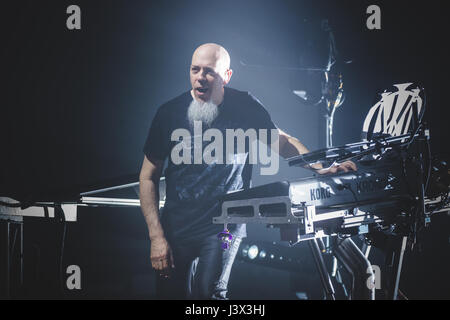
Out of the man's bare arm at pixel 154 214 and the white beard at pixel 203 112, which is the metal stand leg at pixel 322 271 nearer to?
the man's bare arm at pixel 154 214

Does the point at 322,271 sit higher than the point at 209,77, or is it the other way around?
the point at 209,77

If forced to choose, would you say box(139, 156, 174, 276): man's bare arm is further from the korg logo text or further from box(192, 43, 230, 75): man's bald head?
the korg logo text

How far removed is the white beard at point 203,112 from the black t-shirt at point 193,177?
0.02 metres

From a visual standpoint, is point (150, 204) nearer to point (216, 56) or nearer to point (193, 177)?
point (193, 177)

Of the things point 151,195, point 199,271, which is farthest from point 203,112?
point 199,271

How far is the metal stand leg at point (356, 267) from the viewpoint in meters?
1.42

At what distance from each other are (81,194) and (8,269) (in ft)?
1.79

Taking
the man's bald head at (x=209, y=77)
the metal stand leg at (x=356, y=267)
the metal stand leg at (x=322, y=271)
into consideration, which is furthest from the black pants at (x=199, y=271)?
the man's bald head at (x=209, y=77)

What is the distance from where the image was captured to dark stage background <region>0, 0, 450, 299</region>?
2301 mm

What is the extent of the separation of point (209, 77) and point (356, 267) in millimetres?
1136

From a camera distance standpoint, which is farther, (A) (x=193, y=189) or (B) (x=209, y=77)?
(B) (x=209, y=77)

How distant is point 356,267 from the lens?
1.48m
